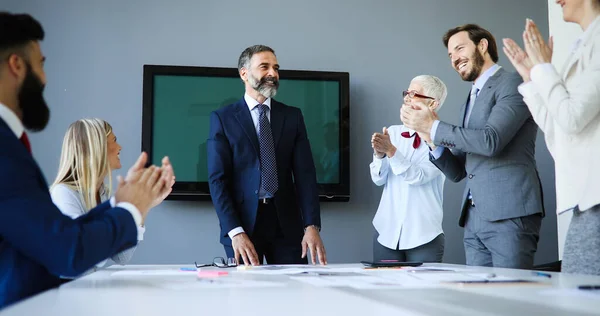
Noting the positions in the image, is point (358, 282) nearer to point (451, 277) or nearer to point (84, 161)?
point (451, 277)

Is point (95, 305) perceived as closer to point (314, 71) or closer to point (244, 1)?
point (314, 71)

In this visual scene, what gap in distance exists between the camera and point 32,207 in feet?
3.76

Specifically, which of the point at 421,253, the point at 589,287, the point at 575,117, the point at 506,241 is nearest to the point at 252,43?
the point at 421,253

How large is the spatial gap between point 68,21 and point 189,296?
3674mm

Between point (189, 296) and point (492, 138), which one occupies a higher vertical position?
point (492, 138)

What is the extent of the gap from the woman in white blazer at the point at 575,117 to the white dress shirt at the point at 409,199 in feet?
4.80

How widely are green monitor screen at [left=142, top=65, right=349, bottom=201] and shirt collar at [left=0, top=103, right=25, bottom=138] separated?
2.84m

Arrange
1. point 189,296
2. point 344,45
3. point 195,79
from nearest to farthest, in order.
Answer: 1. point 189,296
2. point 195,79
3. point 344,45

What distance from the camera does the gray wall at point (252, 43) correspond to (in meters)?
4.25

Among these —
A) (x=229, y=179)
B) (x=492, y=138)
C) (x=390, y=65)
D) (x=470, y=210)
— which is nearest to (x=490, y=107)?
(x=492, y=138)

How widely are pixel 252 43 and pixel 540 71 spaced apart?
296cm

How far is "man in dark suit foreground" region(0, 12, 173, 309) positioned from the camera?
1.14 metres

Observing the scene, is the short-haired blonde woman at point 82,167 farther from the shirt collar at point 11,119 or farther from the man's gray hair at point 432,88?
the man's gray hair at point 432,88

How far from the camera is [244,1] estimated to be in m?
4.48
